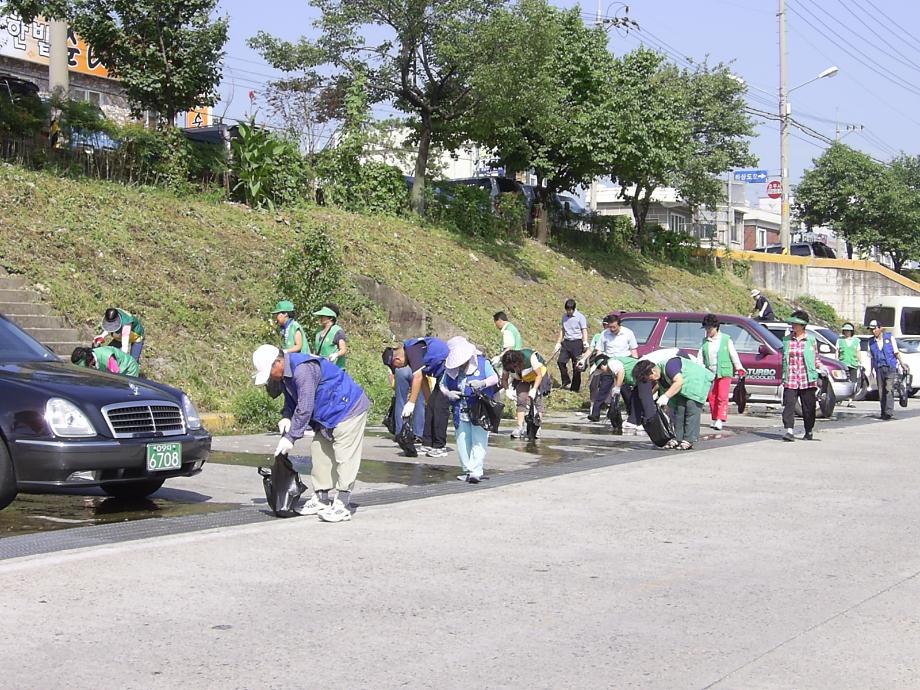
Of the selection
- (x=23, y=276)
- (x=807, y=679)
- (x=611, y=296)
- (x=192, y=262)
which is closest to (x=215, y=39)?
(x=192, y=262)

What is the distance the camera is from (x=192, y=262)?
823 inches

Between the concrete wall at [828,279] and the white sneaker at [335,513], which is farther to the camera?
the concrete wall at [828,279]

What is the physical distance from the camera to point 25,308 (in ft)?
55.8

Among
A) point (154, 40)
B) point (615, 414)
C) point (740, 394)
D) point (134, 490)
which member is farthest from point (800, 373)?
point (154, 40)

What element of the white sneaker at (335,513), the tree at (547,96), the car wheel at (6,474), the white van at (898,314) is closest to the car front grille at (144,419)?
the car wheel at (6,474)

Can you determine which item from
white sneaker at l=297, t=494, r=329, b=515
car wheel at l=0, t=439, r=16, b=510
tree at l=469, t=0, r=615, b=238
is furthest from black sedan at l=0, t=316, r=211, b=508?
tree at l=469, t=0, r=615, b=238

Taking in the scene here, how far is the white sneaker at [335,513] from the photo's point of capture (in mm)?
8906

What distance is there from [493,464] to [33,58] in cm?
3027

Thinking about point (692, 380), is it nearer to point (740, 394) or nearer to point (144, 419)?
point (740, 394)

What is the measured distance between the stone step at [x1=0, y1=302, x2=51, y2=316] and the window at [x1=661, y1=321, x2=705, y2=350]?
9.73m

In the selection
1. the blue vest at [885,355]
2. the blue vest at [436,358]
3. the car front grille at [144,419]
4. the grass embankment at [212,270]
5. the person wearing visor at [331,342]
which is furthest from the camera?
the blue vest at [885,355]

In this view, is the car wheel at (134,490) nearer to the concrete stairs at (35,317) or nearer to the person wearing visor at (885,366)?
the concrete stairs at (35,317)

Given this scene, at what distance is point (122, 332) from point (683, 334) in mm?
9438

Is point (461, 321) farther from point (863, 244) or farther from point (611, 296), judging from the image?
point (863, 244)
